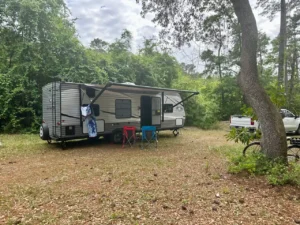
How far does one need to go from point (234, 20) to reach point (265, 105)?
3.21 meters

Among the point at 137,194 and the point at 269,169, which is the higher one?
the point at 269,169

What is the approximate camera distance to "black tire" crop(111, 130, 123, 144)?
8.66 meters

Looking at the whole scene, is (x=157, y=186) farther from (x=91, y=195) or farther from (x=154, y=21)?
(x=154, y=21)

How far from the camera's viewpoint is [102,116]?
820 cm

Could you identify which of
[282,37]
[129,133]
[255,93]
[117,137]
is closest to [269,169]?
[255,93]

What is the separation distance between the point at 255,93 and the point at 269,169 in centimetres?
154

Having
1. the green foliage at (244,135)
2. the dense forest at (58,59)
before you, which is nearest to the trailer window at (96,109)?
the dense forest at (58,59)

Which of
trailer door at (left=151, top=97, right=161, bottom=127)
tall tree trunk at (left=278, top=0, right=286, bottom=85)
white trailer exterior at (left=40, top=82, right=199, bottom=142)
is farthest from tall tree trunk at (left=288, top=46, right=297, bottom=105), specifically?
trailer door at (left=151, top=97, right=161, bottom=127)

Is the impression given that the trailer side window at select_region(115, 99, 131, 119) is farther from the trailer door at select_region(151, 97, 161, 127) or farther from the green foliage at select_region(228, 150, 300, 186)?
the green foliage at select_region(228, 150, 300, 186)

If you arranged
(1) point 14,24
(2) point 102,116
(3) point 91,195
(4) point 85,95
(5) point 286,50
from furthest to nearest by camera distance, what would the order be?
(5) point 286,50, (1) point 14,24, (2) point 102,116, (4) point 85,95, (3) point 91,195

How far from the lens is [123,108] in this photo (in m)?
8.83

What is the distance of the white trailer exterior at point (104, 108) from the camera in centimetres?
723

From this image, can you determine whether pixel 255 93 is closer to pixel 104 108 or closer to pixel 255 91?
pixel 255 91

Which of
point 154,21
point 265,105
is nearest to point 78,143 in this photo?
point 154,21
